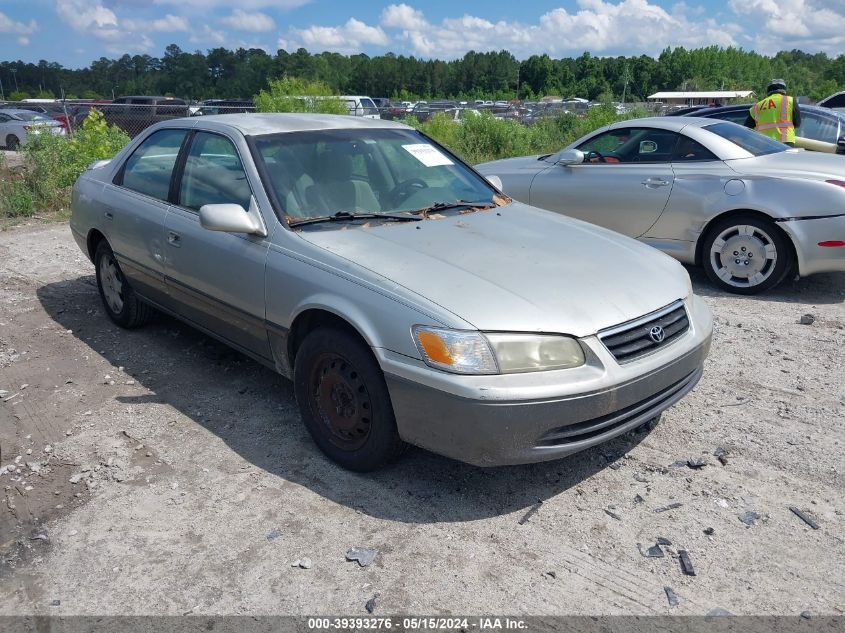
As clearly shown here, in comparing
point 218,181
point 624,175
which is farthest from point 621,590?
point 624,175

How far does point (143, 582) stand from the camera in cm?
282

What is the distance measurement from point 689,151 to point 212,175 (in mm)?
4528

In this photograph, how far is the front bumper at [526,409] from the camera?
9.50 ft

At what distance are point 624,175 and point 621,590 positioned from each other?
5.04 m

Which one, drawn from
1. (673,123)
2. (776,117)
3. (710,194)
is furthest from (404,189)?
→ (776,117)

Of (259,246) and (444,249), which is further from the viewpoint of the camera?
(259,246)

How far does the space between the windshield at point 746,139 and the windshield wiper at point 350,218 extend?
420cm

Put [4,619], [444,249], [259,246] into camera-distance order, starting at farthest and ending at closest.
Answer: [259,246] < [444,249] < [4,619]

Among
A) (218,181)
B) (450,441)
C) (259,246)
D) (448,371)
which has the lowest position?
(450,441)

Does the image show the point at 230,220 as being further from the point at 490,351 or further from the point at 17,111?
the point at 17,111

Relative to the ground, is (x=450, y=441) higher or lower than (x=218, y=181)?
lower

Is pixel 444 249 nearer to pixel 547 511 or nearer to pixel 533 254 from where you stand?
pixel 533 254

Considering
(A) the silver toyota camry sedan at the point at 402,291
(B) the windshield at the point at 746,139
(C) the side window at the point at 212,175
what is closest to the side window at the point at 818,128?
(B) the windshield at the point at 746,139

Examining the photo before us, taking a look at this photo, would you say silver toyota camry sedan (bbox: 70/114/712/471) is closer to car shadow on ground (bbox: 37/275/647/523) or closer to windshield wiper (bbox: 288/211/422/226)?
windshield wiper (bbox: 288/211/422/226)
